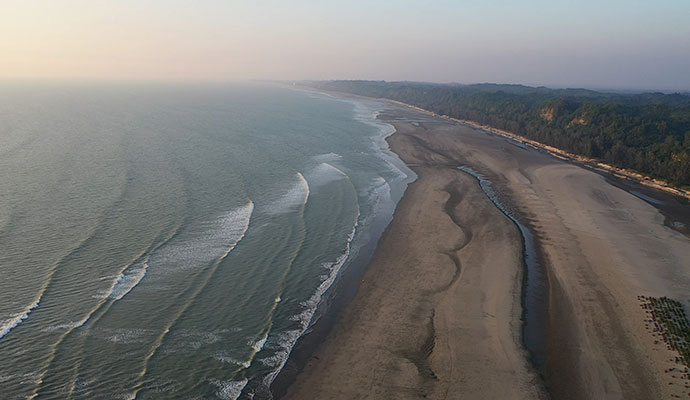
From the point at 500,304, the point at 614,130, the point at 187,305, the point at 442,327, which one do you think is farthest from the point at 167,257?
the point at 614,130

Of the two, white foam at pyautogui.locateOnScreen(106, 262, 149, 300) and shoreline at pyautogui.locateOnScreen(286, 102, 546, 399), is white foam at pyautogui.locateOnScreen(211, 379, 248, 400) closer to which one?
shoreline at pyautogui.locateOnScreen(286, 102, 546, 399)

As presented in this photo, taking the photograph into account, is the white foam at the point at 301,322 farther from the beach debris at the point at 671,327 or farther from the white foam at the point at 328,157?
the white foam at the point at 328,157

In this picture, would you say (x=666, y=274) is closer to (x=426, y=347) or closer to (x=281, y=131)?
(x=426, y=347)

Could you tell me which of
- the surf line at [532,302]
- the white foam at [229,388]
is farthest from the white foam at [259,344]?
the surf line at [532,302]

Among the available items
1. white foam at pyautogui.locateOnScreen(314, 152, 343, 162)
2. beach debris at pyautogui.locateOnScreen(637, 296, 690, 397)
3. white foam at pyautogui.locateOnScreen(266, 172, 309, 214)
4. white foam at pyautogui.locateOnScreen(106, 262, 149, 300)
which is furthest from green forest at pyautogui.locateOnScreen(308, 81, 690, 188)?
white foam at pyautogui.locateOnScreen(106, 262, 149, 300)

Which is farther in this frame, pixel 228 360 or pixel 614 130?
pixel 614 130

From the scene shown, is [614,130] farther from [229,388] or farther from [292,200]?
[229,388]

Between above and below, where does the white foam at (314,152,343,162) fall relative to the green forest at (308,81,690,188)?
below
